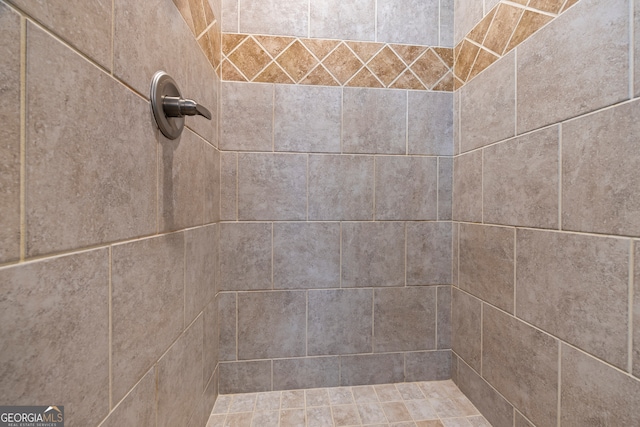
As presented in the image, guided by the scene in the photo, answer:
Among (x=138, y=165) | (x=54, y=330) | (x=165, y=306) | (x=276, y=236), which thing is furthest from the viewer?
(x=276, y=236)

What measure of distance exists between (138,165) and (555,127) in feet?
3.37

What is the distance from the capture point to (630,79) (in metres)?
0.55

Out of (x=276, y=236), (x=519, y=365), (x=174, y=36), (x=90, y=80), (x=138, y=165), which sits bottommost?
(x=519, y=365)

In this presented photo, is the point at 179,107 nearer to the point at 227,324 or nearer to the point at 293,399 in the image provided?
the point at 227,324

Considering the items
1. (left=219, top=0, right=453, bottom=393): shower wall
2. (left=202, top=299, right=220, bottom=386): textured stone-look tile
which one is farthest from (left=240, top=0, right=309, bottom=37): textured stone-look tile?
(left=202, top=299, right=220, bottom=386): textured stone-look tile

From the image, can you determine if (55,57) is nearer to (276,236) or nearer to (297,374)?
(276,236)

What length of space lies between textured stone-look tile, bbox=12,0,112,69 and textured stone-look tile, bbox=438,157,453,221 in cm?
117

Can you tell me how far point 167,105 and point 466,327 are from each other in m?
1.29

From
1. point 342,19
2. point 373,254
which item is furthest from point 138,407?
point 342,19

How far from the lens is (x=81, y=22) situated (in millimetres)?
396

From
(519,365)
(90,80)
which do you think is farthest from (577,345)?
(90,80)

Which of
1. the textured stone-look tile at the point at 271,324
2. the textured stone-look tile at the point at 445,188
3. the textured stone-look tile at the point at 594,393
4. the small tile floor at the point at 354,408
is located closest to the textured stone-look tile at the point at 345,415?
the small tile floor at the point at 354,408

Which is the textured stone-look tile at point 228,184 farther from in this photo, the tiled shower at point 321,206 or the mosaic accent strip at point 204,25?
the mosaic accent strip at point 204,25

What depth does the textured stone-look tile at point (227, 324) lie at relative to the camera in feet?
3.61
